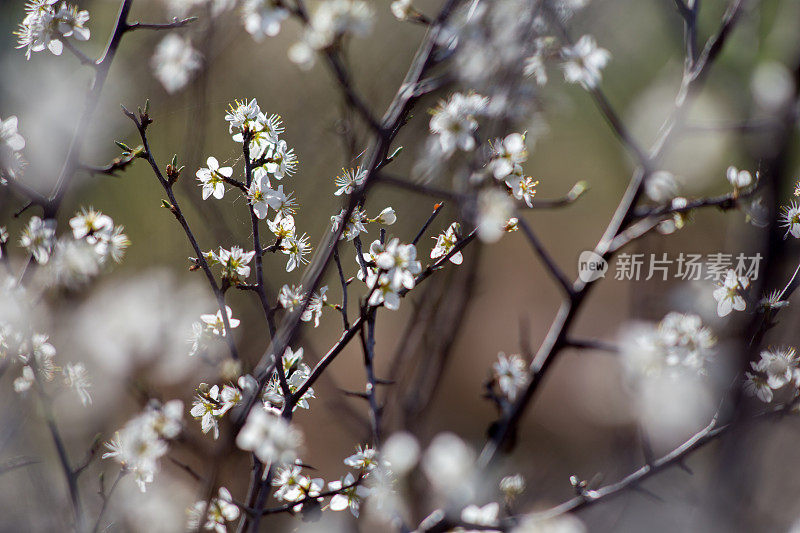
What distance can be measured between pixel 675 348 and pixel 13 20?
8.31ft

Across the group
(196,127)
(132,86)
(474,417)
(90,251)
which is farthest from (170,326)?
(474,417)

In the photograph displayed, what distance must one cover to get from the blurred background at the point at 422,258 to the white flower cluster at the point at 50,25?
225 millimetres

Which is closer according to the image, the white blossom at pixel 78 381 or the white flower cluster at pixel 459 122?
the white flower cluster at pixel 459 122

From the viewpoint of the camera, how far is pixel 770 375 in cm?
100

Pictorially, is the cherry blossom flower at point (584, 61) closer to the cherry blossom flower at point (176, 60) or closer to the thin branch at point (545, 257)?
the thin branch at point (545, 257)

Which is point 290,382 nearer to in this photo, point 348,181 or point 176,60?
point 348,181

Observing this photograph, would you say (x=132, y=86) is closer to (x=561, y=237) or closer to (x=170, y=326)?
(x=170, y=326)

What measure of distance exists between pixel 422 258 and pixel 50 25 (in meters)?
1.26

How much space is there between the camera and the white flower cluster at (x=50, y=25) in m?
0.91

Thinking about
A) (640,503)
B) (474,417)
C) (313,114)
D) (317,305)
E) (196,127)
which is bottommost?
(640,503)

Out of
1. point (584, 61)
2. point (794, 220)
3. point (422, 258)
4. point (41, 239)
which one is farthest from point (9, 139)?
point (794, 220)

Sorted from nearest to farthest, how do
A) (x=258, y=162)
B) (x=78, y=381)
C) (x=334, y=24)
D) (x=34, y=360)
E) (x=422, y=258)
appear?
(x=334, y=24) → (x=34, y=360) → (x=258, y=162) → (x=78, y=381) → (x=422, y=258)

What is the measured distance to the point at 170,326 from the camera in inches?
42.2

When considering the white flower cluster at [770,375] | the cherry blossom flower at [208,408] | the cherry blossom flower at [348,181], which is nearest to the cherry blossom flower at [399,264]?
the cherry blossom flower at [348,181]
